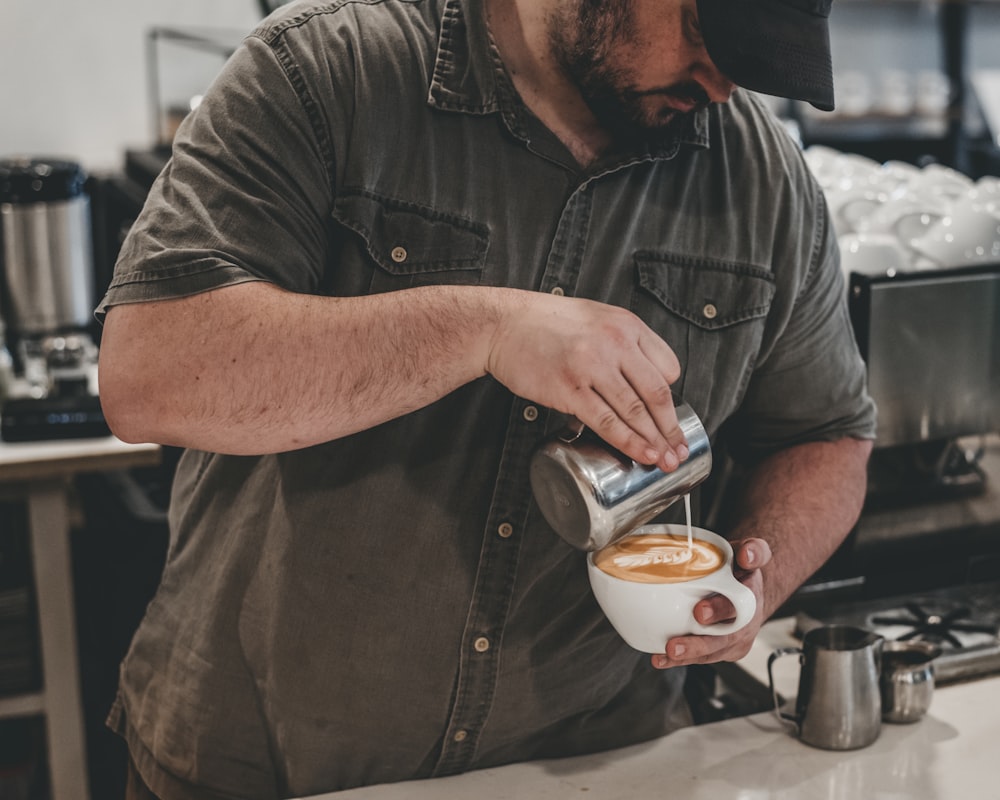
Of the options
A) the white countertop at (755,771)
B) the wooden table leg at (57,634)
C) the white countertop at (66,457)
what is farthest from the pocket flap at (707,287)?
the wooden table leg at (57,634)

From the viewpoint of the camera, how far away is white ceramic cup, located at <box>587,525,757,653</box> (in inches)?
43.5

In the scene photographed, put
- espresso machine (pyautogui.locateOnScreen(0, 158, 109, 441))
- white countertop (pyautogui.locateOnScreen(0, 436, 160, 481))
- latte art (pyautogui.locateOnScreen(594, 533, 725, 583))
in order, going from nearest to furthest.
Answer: latte art (pyautogui.locateOnScreen(594, 533, 725, 583)), white countertop (pyautogui.locateOnScreen(0, 436, 160, 481)), espresso machine (pyautogui.locateOnScreen(0, 158, 109, 441))

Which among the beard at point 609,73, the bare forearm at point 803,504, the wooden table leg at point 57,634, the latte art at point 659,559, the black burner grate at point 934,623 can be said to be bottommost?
the wooden table leg at point 57,634

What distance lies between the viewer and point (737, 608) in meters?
1.11

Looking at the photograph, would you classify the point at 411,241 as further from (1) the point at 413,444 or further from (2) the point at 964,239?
(2) the point at 964,239

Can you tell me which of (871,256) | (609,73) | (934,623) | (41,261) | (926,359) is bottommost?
→ (934,623)

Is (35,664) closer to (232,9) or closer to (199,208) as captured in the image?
(199,208)

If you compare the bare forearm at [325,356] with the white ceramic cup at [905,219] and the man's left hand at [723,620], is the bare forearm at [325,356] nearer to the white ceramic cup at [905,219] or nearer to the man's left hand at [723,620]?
the man's left hand at [723,620]

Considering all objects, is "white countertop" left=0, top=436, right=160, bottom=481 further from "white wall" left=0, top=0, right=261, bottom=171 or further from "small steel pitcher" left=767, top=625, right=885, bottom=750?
"white wall" left=0, top=0, right=261, bottom=171

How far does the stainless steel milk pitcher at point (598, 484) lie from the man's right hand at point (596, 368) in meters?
0.02

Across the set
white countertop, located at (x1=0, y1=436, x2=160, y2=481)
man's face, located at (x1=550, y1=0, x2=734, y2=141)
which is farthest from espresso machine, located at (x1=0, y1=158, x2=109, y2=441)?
man's face, located at (x1=550, y1=0, x2=734, y2=141)

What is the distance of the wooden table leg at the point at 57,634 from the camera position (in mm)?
2396

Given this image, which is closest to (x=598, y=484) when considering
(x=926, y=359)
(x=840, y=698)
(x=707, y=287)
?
(x=707, y=287)

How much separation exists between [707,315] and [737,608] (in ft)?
1.22
